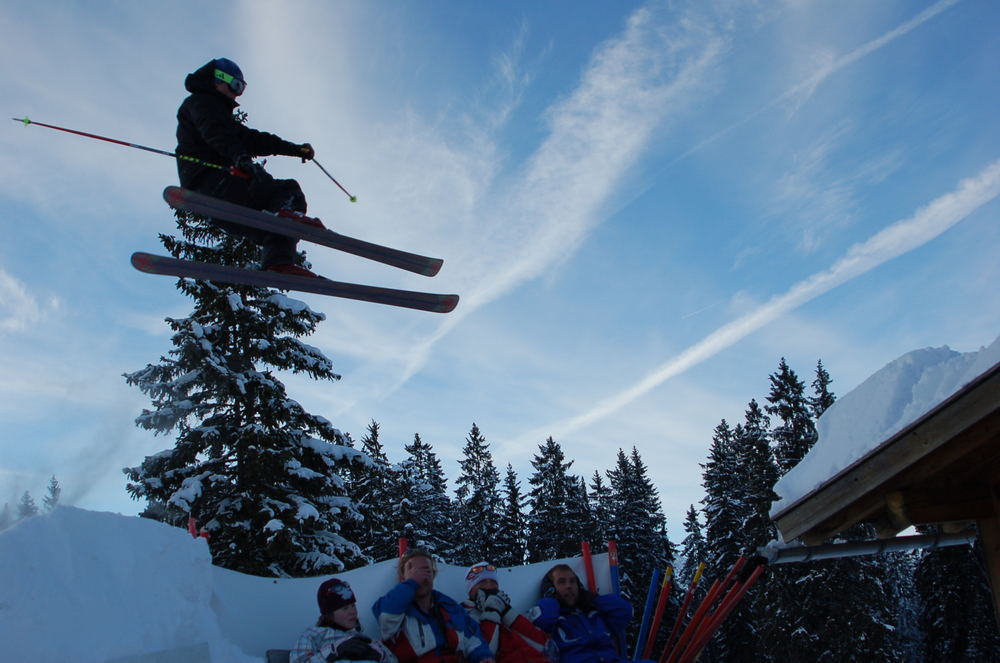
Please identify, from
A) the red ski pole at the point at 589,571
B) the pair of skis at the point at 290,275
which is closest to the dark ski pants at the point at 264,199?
the pair of skis at the point at 290,275

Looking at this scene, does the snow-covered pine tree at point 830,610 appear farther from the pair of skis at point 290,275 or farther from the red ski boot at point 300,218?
the red ski boot at point 300,218

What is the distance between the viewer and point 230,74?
502 centimetres

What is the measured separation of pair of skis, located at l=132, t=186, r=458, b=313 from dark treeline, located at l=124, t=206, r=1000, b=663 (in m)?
6.69

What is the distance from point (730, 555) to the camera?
90.9 feet

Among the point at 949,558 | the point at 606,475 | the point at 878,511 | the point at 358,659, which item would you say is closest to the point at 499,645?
the point at 358,659

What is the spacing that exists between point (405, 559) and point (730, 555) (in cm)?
2647

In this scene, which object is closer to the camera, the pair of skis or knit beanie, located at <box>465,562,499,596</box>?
knit beanie, located at <box>465,562,499,596</box>

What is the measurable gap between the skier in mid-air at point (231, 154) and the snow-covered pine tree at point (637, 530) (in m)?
26.1

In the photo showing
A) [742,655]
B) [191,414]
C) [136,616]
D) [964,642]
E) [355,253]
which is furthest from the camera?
[742,655]

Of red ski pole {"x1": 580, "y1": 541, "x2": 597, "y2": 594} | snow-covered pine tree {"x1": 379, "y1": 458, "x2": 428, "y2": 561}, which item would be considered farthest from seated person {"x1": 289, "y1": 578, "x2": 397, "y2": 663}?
snow-covered pine tree {"x1": 379, "y1": 458, "x2": 428, "y2": 561}

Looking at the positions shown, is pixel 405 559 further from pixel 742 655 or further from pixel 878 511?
pixel 742 655

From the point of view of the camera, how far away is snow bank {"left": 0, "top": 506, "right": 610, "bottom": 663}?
119 inches

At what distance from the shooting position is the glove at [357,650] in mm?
3660

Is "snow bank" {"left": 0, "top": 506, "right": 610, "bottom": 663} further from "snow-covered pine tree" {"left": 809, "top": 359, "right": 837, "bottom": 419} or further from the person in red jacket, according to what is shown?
"snow-covered pine tree" {"left": 809, "top": 359, "right": 837, "bottom": 419}
